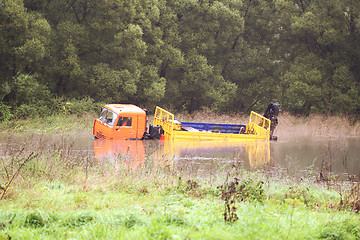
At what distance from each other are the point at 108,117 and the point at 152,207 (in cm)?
1252

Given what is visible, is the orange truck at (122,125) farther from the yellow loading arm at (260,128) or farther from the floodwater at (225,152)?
the yellow loading arm at (260,128)

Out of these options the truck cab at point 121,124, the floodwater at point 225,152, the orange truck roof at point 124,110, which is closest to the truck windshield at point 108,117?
the truck cab at point 121,124

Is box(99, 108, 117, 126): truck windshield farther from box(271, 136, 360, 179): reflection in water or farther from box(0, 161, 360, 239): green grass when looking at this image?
box(0, 161, 360, 239): green grass

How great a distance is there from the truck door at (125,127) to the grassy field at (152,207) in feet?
24.9

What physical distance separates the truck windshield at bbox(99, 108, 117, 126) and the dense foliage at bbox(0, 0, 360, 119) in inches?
259

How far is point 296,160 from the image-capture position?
53.3ft

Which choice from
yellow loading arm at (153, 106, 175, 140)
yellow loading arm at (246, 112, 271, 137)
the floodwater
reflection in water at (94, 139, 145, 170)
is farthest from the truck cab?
yellow loading arm at (246, 112, 271, 137)

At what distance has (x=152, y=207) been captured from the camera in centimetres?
688

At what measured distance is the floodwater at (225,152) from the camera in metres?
13.7

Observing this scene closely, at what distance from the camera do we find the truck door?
18.3 m

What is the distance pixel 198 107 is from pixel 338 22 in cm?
1176

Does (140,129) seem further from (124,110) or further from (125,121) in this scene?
(124,110)

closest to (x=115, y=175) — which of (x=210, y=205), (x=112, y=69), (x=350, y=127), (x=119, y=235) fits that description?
(x=210, y=205)

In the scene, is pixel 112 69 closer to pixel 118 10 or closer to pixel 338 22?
pixel 118 10
